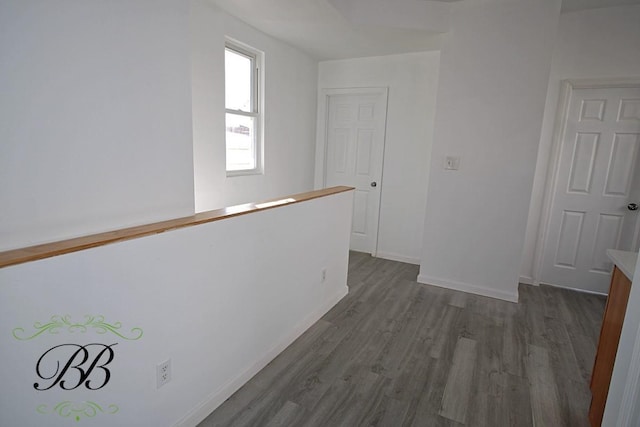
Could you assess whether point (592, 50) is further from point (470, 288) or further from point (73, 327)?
point (73, 327)

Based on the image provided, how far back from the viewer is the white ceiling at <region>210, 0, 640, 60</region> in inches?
107

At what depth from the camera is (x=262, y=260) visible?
6.59 ft

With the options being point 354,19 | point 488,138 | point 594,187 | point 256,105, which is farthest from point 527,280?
point 256,105

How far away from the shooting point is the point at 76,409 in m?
1.16

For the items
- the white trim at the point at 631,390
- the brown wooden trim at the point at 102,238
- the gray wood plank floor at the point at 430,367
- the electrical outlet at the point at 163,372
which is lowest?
the gray wood plank floor at the point at 430,367

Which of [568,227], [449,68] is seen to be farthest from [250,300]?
[568,227]

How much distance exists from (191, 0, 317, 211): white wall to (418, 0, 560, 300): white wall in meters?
1.65

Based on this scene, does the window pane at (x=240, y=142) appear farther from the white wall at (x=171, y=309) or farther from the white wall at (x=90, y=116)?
the white wall at (x=90, y=116)

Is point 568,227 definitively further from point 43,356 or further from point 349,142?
point 43,356

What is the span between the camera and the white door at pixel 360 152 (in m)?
4.28

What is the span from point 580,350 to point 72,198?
319 centimetres

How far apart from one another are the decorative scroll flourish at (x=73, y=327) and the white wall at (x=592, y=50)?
3.81 metres

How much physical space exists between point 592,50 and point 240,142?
11.3ft

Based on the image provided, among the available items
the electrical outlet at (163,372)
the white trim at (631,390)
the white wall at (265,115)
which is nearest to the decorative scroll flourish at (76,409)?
the electrical outlet at (163,372)
